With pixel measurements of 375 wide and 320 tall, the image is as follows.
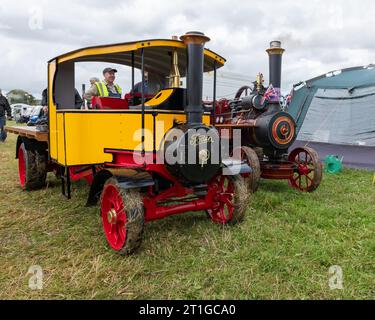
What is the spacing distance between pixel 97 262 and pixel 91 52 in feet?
6.47

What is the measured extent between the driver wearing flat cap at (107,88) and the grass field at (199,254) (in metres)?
1.47

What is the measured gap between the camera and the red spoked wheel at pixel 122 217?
2914 millimetres

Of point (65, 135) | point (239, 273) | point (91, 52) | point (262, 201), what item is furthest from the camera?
point (262, 201)

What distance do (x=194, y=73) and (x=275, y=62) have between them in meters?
3.27

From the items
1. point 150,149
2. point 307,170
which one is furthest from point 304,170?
point 150,149

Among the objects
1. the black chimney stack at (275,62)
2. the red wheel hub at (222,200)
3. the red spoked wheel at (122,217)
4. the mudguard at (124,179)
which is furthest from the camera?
the black chimney stack at (275,62)

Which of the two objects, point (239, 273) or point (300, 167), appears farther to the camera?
point (300, 167)

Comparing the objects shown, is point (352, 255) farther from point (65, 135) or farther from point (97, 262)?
point (65, 135)

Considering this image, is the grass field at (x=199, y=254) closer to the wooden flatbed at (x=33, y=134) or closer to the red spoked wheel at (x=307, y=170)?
the red spoked wheel at (x=307, y=170)

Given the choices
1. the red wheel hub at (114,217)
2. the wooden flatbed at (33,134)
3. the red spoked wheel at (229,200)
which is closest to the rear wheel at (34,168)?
the wooden flatbed at (33,134)

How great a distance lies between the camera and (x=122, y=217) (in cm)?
311
